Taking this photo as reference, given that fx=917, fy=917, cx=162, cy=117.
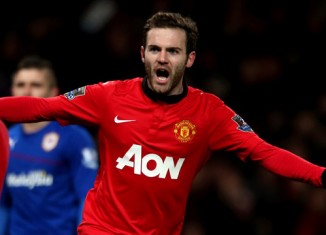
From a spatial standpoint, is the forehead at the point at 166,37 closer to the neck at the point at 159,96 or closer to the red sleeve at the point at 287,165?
the neck at the point at 159,96

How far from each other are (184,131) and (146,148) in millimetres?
228

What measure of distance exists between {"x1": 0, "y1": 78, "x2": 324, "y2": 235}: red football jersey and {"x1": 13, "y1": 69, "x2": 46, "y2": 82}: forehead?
1.74 m

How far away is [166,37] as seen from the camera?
16.1 ft

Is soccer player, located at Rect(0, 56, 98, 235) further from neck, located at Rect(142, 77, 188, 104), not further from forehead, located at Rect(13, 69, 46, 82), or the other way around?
neck, located at Rect(142, 77, 188, 104)

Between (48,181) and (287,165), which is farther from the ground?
(287,165)

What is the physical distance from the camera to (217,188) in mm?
8750

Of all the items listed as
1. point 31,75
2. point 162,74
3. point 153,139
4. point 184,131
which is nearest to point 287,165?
point 184,131

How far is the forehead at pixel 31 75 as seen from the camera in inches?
259

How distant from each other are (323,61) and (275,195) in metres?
1.83

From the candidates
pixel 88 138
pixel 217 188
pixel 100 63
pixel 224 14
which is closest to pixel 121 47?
pixel 100 63

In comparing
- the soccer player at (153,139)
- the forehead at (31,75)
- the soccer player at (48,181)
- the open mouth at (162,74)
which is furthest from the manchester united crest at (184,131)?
the forehead at (31,75)

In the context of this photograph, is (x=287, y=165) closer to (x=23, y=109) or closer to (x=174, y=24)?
(x=174, y=24)

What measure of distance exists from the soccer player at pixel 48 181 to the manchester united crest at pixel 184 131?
1376 mm

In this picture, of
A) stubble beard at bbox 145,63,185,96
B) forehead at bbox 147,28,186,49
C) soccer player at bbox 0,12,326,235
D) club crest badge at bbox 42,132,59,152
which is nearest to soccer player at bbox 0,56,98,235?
club crest badge at bbox 42,132,59,152
